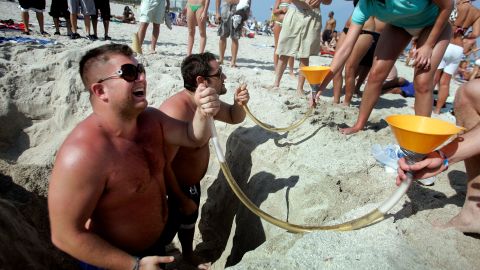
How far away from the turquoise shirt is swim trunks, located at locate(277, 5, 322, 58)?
174 centimetres

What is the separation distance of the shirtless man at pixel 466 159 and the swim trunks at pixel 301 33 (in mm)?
2781

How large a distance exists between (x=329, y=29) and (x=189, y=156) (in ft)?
43.9

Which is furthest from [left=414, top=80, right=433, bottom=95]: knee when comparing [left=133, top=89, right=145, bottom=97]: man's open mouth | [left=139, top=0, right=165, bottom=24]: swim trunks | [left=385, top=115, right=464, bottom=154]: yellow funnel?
[left=139, top=0, right=165, bottom=24]: swim trunks

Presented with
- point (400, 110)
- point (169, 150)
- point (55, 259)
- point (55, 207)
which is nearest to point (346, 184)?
point (169, 150)

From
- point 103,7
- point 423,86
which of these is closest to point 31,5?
point 103,7

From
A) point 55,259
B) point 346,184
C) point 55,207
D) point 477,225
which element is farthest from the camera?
point 346,184

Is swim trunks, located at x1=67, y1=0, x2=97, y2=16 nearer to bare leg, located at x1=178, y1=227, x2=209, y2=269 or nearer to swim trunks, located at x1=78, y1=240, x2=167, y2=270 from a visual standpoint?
bare leg, located at x1=178, y1=227, x2=209, y2=269

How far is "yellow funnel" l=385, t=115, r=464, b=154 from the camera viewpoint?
143cm

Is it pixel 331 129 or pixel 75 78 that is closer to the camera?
pixel 331 129

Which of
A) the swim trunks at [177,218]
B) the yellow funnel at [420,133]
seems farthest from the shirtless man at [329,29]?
the yellow funnel at [420,133]

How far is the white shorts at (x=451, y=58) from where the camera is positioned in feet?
16.0

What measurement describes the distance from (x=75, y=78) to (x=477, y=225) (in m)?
4.68

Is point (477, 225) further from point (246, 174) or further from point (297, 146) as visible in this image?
point (246, 174)

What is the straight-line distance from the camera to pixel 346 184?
2.41m
